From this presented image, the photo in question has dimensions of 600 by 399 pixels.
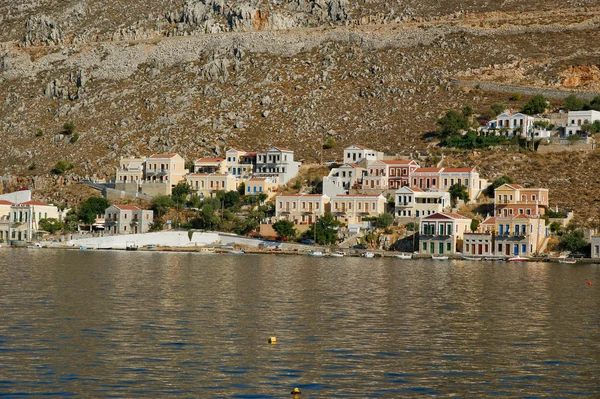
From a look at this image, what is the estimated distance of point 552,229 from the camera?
106000 millimetres

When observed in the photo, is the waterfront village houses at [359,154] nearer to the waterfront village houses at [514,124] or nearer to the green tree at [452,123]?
the green tree at [452,123]

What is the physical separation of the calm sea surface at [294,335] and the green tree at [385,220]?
35.2 metres

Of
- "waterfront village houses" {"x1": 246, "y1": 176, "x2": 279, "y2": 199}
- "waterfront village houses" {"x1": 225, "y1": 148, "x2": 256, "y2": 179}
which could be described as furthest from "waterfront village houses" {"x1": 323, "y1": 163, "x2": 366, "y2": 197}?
"waterfront village houses" {"x1": 225, "y1": 148, "x2": 256, "y2": 179}

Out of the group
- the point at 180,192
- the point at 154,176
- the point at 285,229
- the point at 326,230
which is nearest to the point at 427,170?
the point at 326,230

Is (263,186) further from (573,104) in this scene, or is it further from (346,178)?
(573,104)

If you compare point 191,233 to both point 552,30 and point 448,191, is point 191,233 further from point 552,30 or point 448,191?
point 552,30

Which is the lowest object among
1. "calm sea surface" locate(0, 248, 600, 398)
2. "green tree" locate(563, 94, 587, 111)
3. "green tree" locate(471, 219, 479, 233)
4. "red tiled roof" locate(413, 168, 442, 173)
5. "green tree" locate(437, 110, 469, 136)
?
"calm sea surface" locate(0, 248, 600, 398)

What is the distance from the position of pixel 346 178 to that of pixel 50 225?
34025mm

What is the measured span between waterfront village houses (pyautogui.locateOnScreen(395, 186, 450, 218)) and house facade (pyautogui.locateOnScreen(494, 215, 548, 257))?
27.8 ft

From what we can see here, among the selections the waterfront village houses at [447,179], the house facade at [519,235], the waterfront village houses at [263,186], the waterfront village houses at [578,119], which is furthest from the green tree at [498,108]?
the house facade at [519,235]

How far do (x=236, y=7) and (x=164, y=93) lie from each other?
22463 mm

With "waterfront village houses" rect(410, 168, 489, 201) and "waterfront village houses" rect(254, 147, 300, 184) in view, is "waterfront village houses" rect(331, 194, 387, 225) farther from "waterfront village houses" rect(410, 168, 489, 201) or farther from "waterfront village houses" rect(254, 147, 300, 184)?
"waterfront village houses" rect(254, 147, 300, 184)

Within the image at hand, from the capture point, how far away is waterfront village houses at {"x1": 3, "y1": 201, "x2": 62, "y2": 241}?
12450 cm

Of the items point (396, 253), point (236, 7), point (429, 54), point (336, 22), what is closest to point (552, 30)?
point (429, 54)
